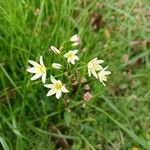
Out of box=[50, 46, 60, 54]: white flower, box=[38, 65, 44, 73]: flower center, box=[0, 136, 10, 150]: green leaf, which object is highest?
box=[50, 46, 60, 54]: white flower

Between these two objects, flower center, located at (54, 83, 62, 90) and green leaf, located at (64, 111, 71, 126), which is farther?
green leaf, located at (64, 111, 71, 126)

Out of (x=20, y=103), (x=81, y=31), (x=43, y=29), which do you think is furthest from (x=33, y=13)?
(x=20, y=103)

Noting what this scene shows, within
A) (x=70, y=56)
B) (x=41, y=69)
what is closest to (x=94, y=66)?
(x=70, y=56)

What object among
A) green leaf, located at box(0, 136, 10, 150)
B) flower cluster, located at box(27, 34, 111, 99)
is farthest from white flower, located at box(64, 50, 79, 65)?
green leaf, located at box(0, 136, 10, 150)

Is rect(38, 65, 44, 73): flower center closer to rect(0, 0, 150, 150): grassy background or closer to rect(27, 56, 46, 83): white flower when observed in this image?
rect(27, 56, 46, 83): white flower

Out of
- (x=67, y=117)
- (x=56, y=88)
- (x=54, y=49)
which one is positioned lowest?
(x=67, y=117)

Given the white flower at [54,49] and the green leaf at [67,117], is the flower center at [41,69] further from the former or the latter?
the green leaf at [67,117]

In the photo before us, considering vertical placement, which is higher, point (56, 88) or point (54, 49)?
point (54, 49)

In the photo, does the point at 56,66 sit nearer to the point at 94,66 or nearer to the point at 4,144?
the point at 94,66

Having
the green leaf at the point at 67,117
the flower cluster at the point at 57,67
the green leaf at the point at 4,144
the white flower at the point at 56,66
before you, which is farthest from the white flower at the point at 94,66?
the green leaf at the point at 4,144
